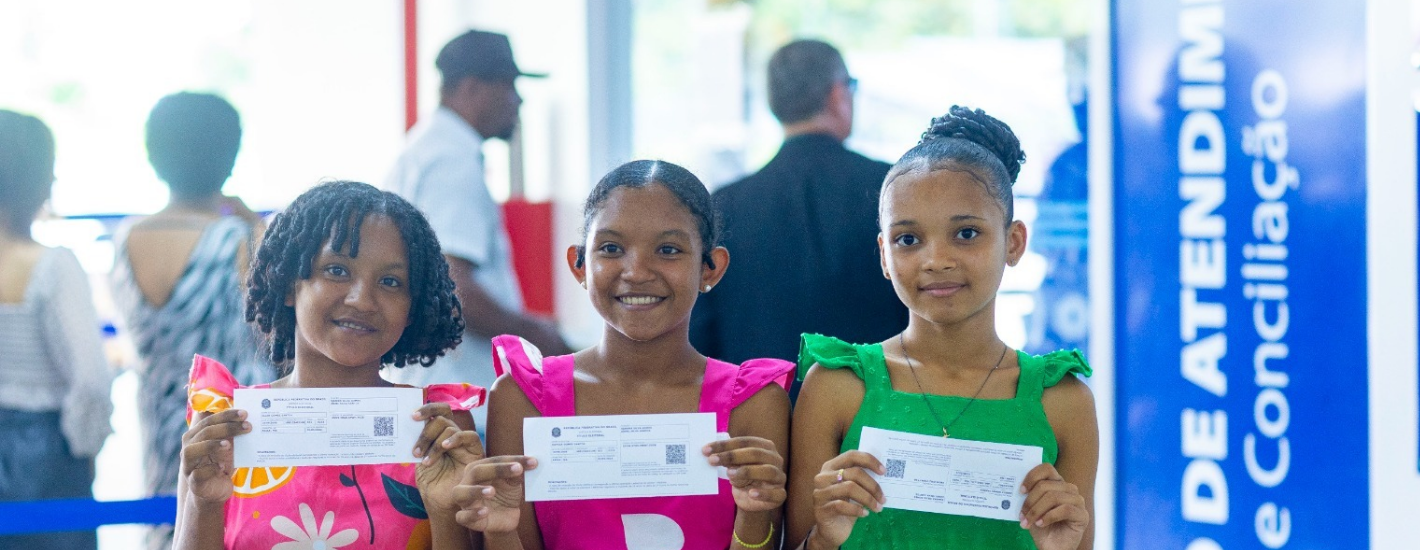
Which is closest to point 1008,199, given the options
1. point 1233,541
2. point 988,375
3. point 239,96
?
point 988,375

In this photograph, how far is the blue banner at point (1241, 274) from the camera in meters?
2.89

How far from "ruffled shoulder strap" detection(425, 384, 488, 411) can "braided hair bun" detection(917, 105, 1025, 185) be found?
926 millimetres

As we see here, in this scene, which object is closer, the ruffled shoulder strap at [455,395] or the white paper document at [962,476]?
the white paper document at [962,476]

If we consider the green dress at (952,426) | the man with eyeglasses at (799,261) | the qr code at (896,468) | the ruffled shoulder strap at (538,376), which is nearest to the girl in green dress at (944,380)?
the green dress at (952,426)

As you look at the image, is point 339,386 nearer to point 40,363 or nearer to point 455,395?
point 455,395

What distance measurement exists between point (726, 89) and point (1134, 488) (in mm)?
5222

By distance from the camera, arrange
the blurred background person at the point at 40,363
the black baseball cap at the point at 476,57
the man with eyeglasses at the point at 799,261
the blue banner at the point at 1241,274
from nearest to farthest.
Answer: the blue banner at the point at 1241,274 < the man with eyeglasses at the point at 799,261 < the blurred background person at the point at 40,363 < the black baseball cap at the point at 476,57

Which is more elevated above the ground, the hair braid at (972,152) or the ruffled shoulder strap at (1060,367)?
the hair braid at (972,152)

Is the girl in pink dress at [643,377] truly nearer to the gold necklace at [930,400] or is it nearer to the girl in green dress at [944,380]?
the girl in green dress at [944,380]

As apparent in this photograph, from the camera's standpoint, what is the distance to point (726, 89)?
8195 millimetres

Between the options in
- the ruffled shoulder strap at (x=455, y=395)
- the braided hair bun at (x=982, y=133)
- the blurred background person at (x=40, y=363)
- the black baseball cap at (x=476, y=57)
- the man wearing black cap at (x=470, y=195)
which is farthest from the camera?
the black baseball cap at (x=476, y=57)

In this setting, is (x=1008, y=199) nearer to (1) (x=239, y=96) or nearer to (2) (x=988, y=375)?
(2) (x=988, y=375)

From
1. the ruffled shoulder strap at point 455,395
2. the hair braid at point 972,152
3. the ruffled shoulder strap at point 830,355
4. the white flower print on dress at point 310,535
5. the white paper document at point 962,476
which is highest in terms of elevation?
the hair braid at point 972,152

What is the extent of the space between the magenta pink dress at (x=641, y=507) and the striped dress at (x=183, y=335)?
51.1 inches
